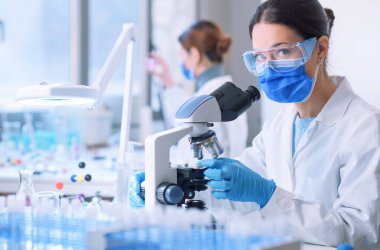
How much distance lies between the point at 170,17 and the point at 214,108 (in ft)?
13.5

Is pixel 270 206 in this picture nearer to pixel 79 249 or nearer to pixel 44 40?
pixel 79 249

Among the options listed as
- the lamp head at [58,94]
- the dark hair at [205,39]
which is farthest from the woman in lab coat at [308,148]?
the dark hair at [205,39]

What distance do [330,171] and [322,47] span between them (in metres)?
0.41

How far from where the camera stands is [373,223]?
5.18 ft

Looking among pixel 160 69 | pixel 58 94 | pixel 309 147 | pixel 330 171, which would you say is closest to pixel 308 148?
pixel 309 147

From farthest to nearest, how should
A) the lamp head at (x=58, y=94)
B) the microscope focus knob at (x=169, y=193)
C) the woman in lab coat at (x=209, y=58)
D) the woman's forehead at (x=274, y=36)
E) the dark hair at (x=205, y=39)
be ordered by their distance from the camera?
1. the dark hair at (x=205, y=39)
2. the woman in lab coat at (x=209, y=58)
3. the woman's forehead at (x=274, y=36)
4. the lamp head at (x=58, y=94)
5. the microscope focus knob at (x=169, y=193)

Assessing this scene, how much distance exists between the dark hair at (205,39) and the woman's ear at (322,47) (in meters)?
1.77

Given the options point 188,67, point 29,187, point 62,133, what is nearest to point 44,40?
point 62,133

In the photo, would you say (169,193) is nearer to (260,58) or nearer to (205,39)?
(260,58)

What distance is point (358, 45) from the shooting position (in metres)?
2.26

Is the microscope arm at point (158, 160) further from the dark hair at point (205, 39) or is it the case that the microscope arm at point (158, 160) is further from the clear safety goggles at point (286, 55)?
the dark hair at point (205, 39)

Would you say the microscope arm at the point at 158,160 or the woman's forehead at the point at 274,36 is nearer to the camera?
the microscope arm at the point at 158,160

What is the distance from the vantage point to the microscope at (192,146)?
1.32 metres

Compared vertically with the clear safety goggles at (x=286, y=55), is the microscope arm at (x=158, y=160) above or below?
below
